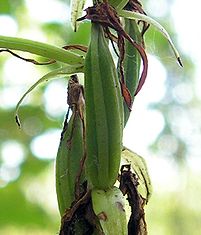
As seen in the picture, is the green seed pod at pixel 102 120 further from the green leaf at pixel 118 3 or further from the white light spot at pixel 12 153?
the white light spot at pixel 12 153

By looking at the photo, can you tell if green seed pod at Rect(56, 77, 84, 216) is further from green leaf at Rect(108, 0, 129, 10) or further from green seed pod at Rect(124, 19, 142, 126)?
green leaf at Rect(108, 0, 129, 10)

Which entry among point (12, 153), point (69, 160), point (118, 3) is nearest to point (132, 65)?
point (118, 3)

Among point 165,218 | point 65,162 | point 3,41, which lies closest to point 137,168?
point 65,162

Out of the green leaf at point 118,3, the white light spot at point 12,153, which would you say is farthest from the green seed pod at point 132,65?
the white light spot at point 12,153

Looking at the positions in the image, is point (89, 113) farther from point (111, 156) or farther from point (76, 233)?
point (76, 233)

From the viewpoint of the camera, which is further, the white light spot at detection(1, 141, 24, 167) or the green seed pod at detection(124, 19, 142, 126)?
the white light spot at detection(1, 141, 24, 167)

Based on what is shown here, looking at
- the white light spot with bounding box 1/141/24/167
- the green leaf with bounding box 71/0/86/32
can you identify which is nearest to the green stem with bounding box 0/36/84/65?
the green leaf with bounding box 71/0/86/32
